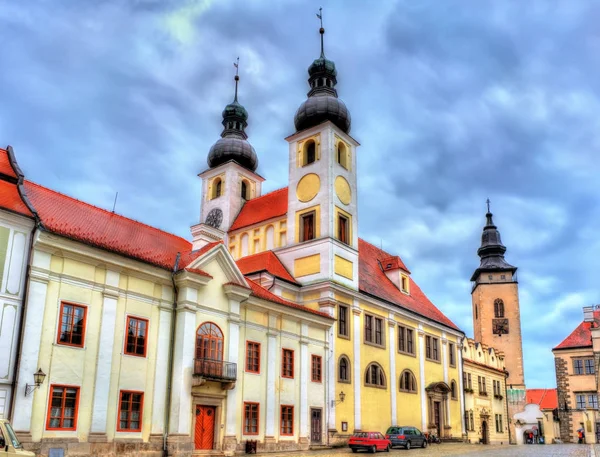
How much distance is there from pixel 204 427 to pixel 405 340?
67.3 ft

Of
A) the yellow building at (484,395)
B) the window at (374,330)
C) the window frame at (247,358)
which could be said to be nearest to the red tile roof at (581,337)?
the yellow building at (484,395)

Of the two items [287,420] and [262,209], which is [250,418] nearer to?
[287,420]

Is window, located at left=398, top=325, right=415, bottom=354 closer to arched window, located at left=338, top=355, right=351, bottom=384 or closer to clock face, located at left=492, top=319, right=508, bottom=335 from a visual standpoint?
arched window, located at left=338, top=355, right=351, bottom=384

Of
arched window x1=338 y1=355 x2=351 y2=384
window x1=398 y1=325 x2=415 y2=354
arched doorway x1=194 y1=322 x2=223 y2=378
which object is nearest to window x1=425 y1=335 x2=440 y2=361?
window x1=398 y1=325 x2=415 y2=354

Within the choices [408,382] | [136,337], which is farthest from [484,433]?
[136,337]

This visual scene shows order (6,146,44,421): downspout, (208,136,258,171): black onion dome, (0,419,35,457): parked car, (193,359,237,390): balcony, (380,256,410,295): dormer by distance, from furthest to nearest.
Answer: (208,136,258,171): black onion dome → (380,256,410,295): dormer → (193,359,237,390): balcony → (6,146,44,421): downspout → (0,419,35,457): parked car

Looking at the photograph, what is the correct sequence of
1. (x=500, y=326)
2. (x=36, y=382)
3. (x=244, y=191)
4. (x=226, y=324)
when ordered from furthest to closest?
(x=500, y=326) → (x=244, y=191) → (x=226, y=324) → (x=36, y=382)

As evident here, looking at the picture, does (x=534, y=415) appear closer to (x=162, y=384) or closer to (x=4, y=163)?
(x=162, y=384)

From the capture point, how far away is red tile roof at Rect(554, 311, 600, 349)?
57.9m

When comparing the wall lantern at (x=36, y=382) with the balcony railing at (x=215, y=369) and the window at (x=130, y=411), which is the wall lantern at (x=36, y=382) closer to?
the window at (x=130, y=411)

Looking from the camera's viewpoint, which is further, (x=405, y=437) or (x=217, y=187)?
(x=217, y=187)

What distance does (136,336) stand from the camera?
76.6 feet

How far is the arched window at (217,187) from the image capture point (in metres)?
48.4

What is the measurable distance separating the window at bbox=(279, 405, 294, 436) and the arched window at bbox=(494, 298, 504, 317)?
47870mm
